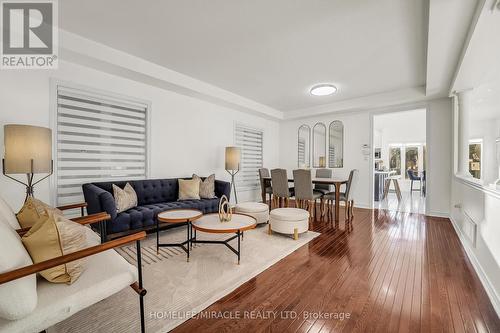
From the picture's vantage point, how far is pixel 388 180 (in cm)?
672

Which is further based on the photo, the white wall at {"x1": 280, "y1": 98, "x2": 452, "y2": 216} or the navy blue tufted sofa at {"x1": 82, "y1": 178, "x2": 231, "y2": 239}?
the white wall at {"x1": 280, "y1": 98, "x2": 452, "y2": 216}

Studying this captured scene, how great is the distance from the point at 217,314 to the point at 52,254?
1130 millimetres

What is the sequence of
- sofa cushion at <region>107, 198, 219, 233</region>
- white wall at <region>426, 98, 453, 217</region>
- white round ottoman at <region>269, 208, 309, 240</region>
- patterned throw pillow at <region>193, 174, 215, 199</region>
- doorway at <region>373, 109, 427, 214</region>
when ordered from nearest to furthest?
sofa cushion at <region>107, 198, 219, 233</region>, white round ottoman at <region>269, 208, 309, 240</region>, patterned throw pillow at <region>193, 174, 215, 199</region>, white wall at <region>426, 98, 453, 217</region>, doorway at <region>373, 109, 427, 214</region>

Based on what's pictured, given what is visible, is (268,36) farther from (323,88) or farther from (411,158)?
(411,158)

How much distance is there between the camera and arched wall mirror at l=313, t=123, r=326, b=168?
6297mm

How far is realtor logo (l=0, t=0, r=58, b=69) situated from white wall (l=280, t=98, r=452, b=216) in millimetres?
5651

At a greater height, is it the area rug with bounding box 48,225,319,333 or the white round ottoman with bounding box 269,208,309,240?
the white round ottoman with bounding box 269,208,309,240

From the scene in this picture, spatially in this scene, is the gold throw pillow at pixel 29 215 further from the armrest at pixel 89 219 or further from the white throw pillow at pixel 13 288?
the white throw pillow at pixel 13 288

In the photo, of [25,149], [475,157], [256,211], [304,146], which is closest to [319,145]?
[304,146]

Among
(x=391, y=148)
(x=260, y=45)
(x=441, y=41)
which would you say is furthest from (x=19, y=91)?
(x=391, y=148)

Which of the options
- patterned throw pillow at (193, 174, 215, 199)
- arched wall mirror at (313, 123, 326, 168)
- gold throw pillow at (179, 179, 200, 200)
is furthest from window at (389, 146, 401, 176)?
gold throw pillow at (179, 179, 200, 200)

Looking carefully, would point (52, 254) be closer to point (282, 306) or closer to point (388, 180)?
point (282, 306)

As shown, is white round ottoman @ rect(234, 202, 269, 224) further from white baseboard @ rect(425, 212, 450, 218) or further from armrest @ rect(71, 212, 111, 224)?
white baseboard @ rect(425, 212, 450, 218)

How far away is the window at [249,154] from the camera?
19.2 ft
